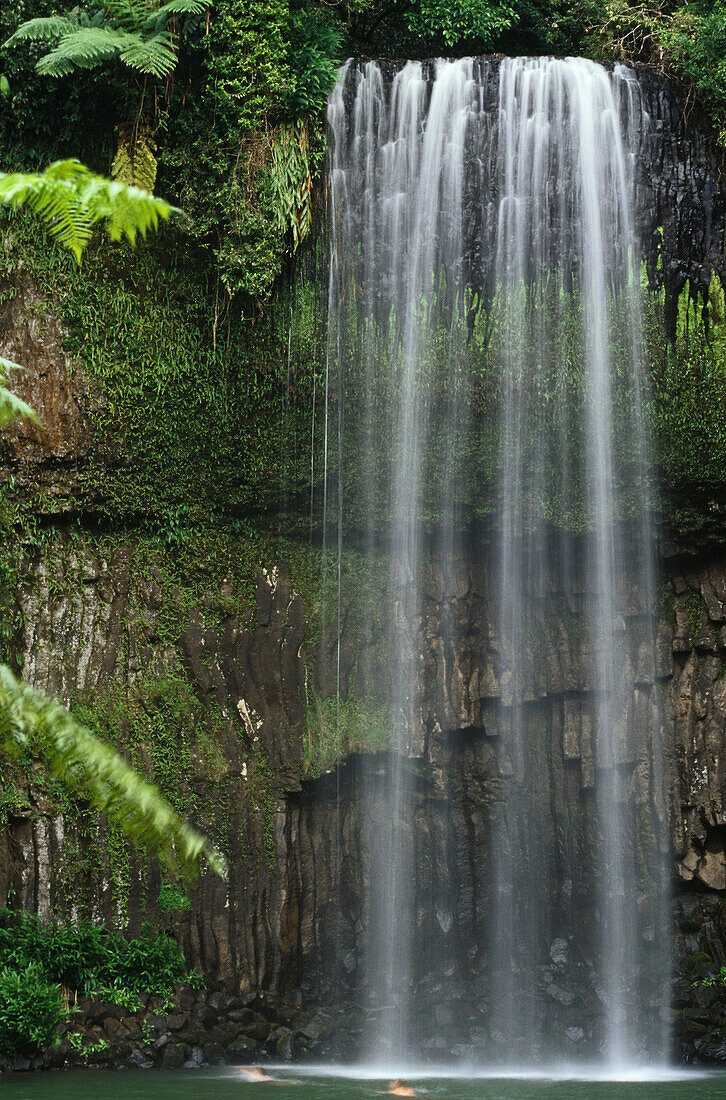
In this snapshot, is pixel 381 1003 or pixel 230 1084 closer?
pixel 230 1084

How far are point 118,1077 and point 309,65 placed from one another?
9.22m

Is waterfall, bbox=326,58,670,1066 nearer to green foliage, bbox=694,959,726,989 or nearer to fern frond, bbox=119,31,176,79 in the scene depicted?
green foliage, bbox=694,959,726,989

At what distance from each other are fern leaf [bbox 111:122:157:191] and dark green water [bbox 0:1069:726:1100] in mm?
7545

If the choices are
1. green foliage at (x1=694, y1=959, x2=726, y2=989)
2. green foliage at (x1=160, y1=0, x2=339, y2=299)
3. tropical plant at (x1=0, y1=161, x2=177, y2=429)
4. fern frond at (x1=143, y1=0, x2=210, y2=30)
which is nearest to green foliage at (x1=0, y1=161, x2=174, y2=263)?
tropical plant at (x1=0, y1=161, x2=177, y2=429)

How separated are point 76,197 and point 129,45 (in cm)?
607

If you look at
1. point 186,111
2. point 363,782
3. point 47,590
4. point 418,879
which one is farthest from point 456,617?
point 186,111

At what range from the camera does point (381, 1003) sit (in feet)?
29.7

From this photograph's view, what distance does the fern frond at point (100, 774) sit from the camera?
3.63 meters

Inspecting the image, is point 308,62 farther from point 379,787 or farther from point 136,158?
point 379,787

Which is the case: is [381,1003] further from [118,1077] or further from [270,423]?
[270,423]

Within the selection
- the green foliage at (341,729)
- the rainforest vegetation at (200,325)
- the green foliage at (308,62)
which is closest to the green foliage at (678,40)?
the rainforest vegetation at (200,325)

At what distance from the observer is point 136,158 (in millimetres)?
9445

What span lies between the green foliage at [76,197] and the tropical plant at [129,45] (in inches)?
219

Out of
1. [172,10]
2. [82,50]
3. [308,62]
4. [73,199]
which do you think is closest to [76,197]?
[73,199]
